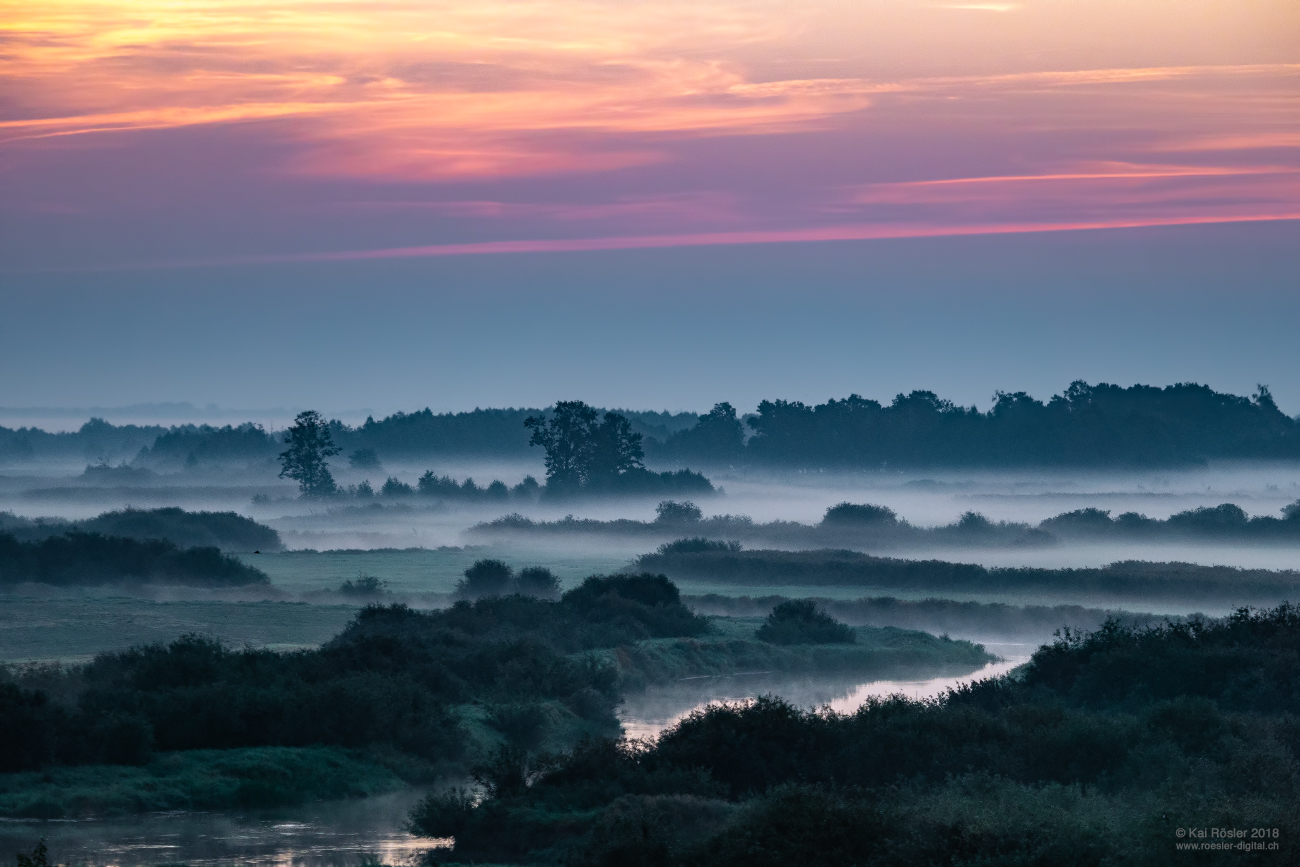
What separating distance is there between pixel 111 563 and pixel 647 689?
24.9 metres

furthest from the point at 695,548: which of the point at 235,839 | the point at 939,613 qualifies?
the point at 235,839

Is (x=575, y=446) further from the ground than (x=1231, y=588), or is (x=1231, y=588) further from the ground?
(x=575, y=446)

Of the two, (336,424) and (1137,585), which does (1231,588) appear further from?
(336,424)

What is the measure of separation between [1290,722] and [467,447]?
142 m

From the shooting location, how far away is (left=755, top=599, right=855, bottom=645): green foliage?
42.8 metres

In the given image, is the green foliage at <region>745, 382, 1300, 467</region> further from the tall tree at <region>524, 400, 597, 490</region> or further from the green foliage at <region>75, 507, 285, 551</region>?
the green foliage at <region>75, 507, 285, 551</region>

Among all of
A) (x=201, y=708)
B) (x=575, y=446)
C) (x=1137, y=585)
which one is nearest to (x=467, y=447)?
(x=575, y=446)

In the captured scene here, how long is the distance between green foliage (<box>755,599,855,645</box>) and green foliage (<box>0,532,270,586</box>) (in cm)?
2002

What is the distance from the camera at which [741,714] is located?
21531 mm

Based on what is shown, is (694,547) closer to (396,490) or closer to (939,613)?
(939,613)

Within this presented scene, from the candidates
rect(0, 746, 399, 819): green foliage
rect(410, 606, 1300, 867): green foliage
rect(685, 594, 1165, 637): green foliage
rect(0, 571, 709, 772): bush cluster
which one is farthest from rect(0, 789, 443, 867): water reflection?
rect(685, 594, 1165, 637): green foliage

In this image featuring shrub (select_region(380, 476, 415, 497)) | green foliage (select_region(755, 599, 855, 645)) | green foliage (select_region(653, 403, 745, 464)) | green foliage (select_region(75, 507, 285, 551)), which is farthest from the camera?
green foliage (select_region(653, 403, 745, 464))

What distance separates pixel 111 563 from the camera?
→ 5272cm

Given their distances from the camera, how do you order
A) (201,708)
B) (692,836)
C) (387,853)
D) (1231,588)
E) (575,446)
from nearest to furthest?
(692,836) < (387,853) < (201,708) < (1231,588) < (575,446)
